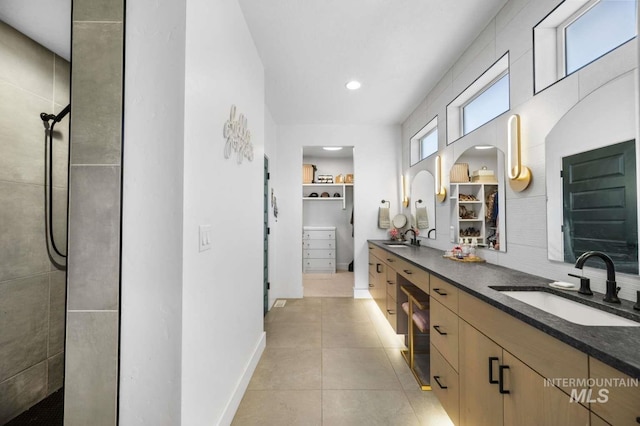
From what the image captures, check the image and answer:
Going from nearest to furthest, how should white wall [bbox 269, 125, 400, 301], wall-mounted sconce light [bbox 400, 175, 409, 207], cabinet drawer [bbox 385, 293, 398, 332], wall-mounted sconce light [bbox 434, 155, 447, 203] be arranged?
cabinet drawer [bbox 385, 293, 398, 332]
wall-mounted sconce light [bbox 434, 155, 447, 203]
wall-mounted sconce light [bbox 400, 175, 409, 207]
white wall [bbox 269, 125, 400, 301]

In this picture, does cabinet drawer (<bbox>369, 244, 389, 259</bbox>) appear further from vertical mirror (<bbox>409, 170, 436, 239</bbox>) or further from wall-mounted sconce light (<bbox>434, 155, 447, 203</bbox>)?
wall-mounted sconce light (<bbox>434, 155, 447, 203</bbox>)

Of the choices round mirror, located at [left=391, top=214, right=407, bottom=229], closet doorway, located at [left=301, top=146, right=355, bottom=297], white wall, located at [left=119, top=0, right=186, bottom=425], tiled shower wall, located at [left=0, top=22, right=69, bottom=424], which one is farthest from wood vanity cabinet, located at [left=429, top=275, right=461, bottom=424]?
closet doorway, located at [left=301, top=146, right=355, bottom=297]

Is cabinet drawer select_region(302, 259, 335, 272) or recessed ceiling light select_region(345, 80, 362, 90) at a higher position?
recessed ceiling light select_region(345, 80, 362, 90)

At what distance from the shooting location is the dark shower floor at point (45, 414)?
1.15 m

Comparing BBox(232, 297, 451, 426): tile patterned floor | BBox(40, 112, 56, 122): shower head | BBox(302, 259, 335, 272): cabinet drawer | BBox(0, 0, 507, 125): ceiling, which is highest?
BBox(0, 0, 507, 125): ceiling

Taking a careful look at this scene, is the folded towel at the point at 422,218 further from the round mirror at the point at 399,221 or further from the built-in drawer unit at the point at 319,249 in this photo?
the built-in drawer unit at the point at 319,249

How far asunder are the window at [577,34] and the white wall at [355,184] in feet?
8.97

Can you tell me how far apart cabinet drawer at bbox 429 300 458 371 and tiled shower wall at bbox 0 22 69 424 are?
2024 mm

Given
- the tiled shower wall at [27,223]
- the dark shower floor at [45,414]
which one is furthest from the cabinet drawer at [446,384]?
the tiled shower wall at [27,223]

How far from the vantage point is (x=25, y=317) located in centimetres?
117

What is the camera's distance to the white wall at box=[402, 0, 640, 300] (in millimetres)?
1166

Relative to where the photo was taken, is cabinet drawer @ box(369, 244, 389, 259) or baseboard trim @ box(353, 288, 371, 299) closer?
cabinet drawer @ box(369, 244, 389, 259)

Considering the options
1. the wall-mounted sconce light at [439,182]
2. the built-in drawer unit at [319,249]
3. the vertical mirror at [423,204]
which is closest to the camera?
the wall-mounted sconce light at [439,182]

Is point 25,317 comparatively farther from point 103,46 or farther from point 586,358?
point 586,358
